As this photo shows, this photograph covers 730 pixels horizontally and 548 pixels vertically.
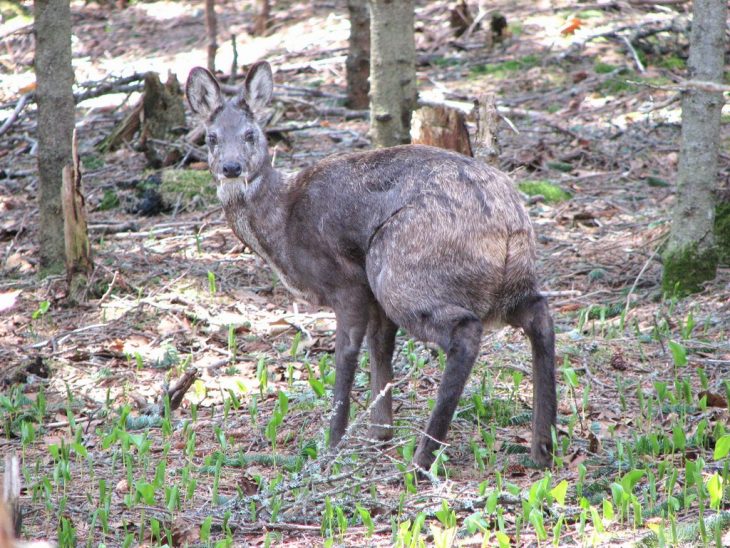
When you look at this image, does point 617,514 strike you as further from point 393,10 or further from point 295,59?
point 295,59

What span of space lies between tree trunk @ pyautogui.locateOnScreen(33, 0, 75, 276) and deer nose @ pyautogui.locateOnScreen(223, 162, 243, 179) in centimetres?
298

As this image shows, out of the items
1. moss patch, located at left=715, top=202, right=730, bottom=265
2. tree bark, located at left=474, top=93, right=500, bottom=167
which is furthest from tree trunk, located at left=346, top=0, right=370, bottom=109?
moss patch, located at left=715, top=202, right=730, bottom=265

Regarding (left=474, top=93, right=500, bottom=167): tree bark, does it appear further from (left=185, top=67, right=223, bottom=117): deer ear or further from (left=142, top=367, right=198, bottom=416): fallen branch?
(left=142, top=367, right=198, bottom=416): fallen branch

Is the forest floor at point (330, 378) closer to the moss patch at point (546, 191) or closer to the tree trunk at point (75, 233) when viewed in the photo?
the moss patch at point (546, 191)

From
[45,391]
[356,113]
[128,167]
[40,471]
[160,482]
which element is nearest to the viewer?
[160,482]

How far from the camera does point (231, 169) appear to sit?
20.9 ft

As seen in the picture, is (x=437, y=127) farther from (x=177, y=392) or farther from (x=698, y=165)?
(x=177, y=392)

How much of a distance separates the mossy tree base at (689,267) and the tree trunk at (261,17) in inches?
583

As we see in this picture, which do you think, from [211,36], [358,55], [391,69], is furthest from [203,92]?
[211,36]

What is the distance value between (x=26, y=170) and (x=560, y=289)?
297 inches

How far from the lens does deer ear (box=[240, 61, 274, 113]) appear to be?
6707 millimetres

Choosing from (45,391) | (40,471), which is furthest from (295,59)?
(40,471)

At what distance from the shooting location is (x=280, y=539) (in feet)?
15.3

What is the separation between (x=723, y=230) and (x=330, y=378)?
3834mm
